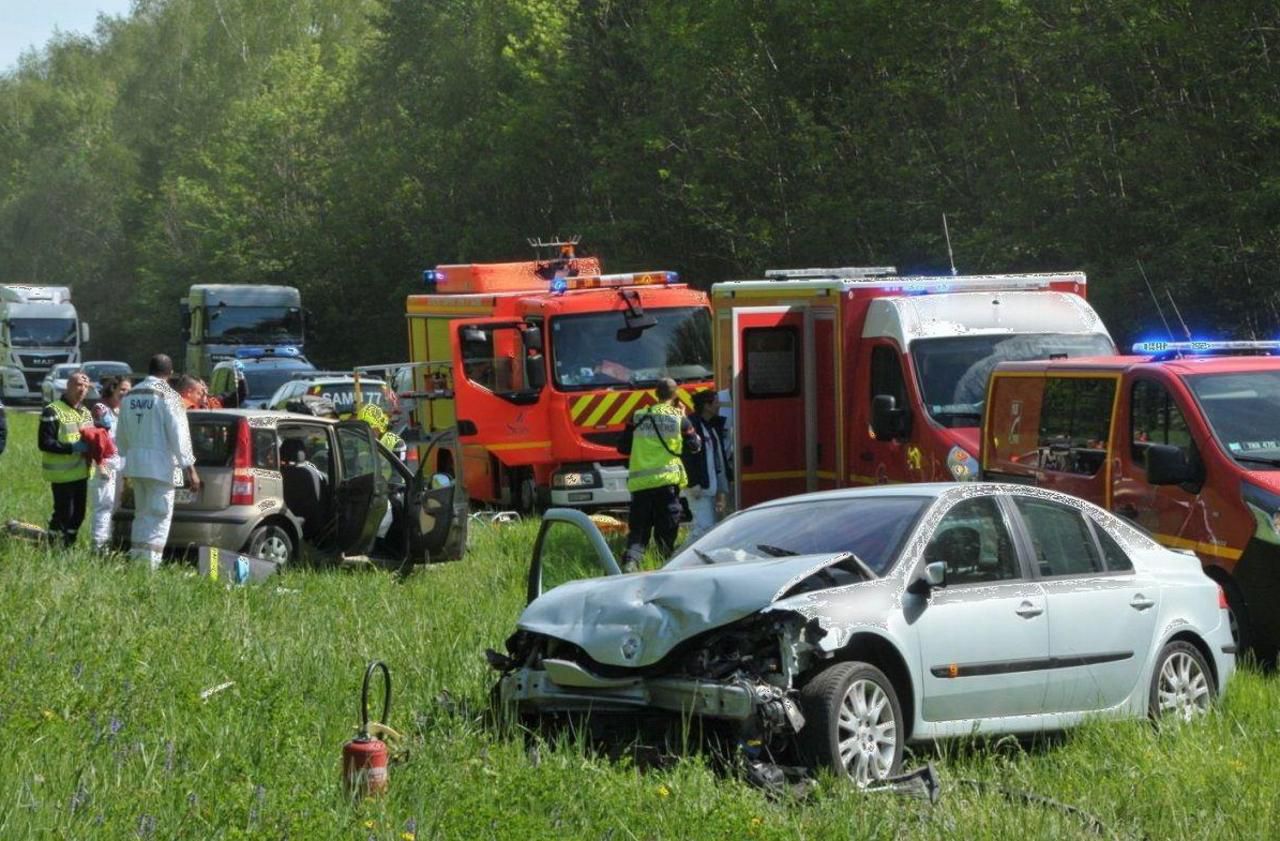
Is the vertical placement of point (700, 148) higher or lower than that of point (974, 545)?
higher

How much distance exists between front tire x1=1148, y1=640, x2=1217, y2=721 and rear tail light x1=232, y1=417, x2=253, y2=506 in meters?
7.92

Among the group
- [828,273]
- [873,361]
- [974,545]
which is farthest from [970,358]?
[974,545]

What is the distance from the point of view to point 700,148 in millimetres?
36125

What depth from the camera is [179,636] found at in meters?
9.57

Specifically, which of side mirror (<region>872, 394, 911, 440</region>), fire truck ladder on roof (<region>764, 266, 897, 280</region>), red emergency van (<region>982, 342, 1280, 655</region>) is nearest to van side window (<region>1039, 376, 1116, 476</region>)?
red emergency van (<region>982, 342, 1280, 655</region>)

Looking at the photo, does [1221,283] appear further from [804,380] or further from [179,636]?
[179,636]

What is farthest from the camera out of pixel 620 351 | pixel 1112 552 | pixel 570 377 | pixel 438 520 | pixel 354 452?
pixel 620 351

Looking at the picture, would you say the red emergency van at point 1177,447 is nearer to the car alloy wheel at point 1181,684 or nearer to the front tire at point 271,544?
the car alloy wheel at point 1181,684

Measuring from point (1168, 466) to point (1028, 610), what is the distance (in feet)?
8.84

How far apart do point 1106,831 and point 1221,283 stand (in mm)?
18491

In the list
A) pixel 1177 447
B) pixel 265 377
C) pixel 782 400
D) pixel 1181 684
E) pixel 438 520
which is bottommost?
pixel 1181 684

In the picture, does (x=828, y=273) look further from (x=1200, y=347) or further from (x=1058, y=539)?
(x=1058, y=539)

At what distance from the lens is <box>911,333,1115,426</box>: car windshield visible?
14.3m

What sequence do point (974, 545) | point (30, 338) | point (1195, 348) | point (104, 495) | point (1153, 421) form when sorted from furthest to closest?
1. point (30, 338)
2. point (104, 495)
3. point (1195, 348)
4. point (1153, 421)
5. point (974, 545)
